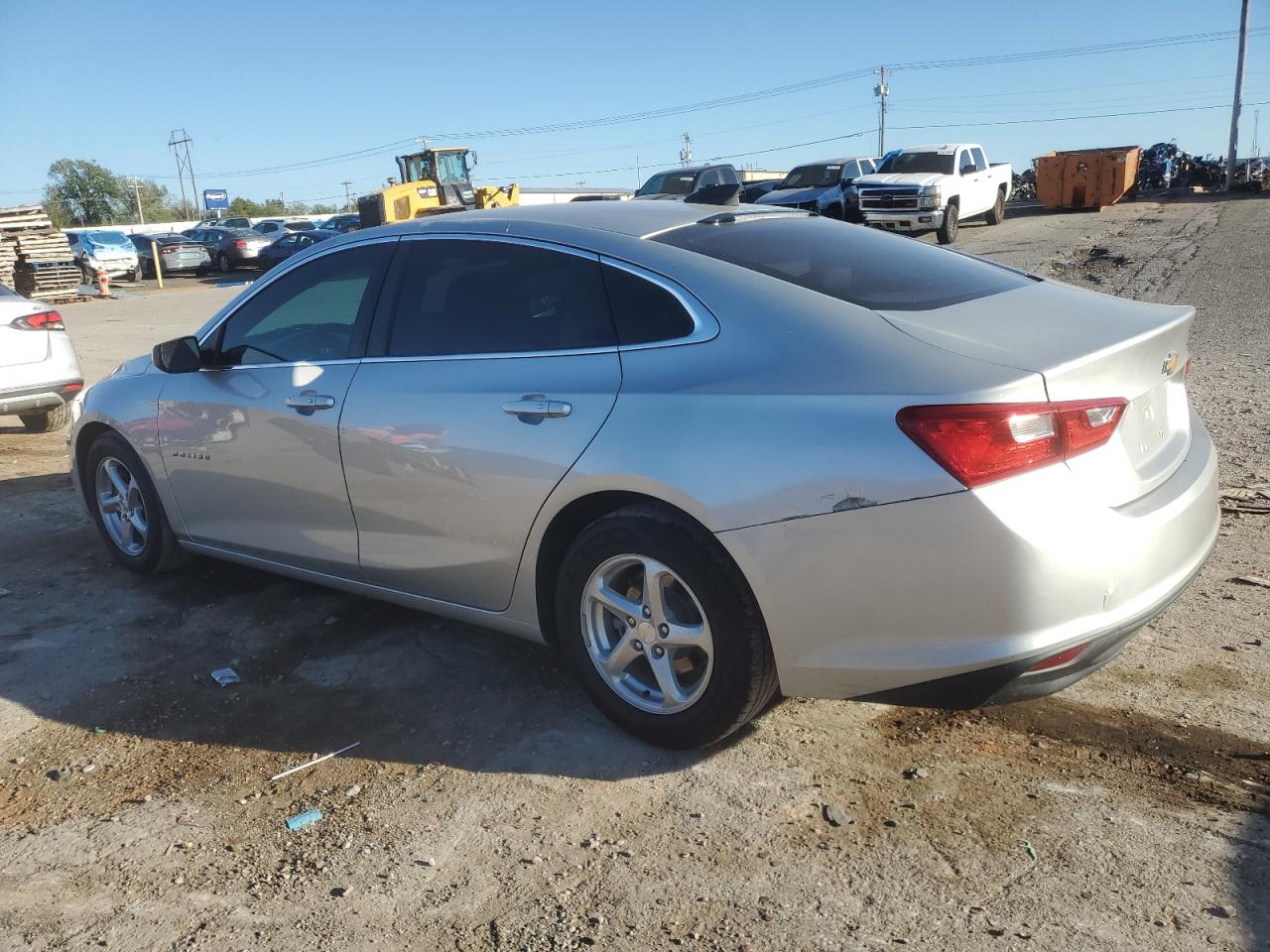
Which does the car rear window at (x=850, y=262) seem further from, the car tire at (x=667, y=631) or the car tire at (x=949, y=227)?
the car tire at (x=949, y=227)

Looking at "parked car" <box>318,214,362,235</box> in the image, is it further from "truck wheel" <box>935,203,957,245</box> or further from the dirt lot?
the dirt lot

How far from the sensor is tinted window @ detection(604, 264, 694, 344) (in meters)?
3.20

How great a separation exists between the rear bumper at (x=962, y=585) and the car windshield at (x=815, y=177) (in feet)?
80.7

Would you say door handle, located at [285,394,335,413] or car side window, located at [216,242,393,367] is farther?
car side window, located at [216,242,393,367]

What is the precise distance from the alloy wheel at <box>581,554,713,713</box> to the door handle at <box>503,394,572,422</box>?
481 millimetres

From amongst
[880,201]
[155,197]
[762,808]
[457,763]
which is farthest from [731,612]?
[155,197]

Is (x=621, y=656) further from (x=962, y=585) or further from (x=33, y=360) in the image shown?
(x=33, y=360)

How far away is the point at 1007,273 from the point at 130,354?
523 inches

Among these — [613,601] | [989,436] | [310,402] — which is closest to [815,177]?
[310,402]

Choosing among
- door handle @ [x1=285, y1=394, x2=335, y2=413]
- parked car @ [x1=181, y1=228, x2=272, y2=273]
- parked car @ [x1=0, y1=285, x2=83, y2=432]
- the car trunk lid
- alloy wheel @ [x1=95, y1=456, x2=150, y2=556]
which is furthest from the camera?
parked car @ [x1=181, y1=228, x2=272, y2=273]

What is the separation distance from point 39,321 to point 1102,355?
7.94 metres

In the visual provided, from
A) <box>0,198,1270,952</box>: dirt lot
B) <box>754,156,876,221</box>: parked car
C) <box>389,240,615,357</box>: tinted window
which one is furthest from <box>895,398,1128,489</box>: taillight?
<box>754,156,876,221</box>: parked car

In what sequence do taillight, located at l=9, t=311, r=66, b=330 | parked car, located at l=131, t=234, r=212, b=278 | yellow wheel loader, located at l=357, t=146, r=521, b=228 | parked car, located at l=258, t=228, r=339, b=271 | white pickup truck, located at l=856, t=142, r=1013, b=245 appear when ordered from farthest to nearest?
parked car, located at l=131, t=234, r=212, b=278, parked car, located at l=258, t=228, r=339, b=271, yellow wheel loader, located at l=357, t=146, r=521, b=228, white pickup truck, located at l=856, t=142, r=1013, b=245, taillight, located at l=9, t=311, r=66, b=330

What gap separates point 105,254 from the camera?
33938 millimetres
